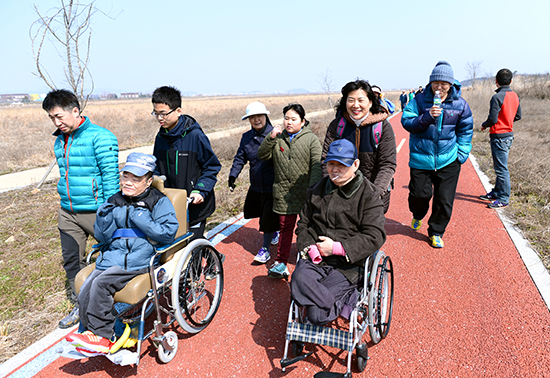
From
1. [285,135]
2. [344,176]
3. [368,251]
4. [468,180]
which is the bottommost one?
[468,180]

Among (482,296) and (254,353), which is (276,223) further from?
(482,296)

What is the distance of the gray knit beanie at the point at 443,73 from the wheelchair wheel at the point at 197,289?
320cm

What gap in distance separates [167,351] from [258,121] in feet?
8.64

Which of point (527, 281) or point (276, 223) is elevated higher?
point (276, 223)

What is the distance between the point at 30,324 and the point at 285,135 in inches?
125

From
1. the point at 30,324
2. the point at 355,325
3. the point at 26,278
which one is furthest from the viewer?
the point at 26,278

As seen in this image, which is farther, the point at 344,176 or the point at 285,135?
the point at 285,135

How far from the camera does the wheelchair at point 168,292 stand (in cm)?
245

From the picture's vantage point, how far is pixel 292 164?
3.66 metres

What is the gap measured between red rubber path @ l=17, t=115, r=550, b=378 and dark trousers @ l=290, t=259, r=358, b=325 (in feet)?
1.78

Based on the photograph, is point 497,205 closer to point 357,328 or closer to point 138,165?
point 357,328

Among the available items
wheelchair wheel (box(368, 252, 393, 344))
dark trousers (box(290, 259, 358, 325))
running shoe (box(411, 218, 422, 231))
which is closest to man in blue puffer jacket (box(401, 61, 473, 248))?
running shoe (box(411, 218, 422, 231))

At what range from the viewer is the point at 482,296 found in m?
3.41

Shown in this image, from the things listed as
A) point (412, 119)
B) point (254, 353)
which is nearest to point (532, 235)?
point (412, 119)
